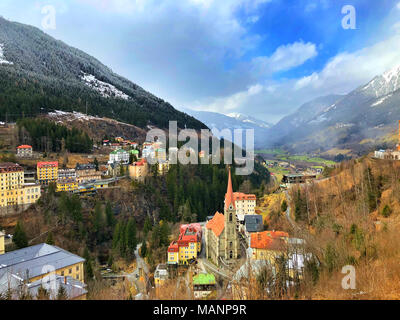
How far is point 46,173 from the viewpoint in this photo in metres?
34.2

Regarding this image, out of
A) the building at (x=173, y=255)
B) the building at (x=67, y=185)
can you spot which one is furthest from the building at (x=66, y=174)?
the building at (x=173, y=255)

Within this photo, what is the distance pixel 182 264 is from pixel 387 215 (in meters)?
16.0

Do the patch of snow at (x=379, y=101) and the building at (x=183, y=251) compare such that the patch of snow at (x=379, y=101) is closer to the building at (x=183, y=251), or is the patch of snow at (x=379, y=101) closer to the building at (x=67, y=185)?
the building at (x=183, y=251)

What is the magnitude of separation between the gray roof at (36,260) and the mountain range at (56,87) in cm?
4679

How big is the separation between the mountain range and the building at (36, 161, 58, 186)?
29.6m

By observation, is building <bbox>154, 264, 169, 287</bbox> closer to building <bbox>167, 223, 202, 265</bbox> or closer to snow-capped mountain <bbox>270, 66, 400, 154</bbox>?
building <bbox>167, 223, 202, 265</bbox>

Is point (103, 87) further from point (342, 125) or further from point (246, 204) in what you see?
point (342, 125)

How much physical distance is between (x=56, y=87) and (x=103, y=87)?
30266 millimetres

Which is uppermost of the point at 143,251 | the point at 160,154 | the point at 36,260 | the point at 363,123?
the point at 363,123

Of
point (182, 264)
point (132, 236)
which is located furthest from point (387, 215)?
point (132, 236)

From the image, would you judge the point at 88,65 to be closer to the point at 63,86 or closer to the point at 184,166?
the point at 63,86

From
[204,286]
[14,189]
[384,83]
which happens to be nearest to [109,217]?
[14,189]

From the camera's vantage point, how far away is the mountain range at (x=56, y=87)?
214ft

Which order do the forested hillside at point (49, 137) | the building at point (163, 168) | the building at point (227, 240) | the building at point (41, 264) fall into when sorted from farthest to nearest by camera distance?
the building at point (163, 168)
the forested hillside at point (49, 137)
the building at point (227, 240)
the building at point (41, 264)
